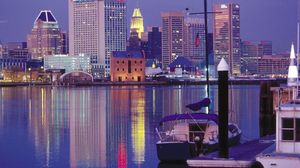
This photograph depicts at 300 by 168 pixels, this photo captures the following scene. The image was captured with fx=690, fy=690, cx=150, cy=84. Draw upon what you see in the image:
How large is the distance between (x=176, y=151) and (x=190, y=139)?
177 centimetres

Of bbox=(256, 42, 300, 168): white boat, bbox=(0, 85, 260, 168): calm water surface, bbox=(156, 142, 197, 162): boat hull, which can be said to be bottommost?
bbox=(0, 85, 260, 168): calm water surface

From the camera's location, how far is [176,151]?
27.0 m

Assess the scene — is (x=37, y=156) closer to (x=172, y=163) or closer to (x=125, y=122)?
(x=172, y=163)

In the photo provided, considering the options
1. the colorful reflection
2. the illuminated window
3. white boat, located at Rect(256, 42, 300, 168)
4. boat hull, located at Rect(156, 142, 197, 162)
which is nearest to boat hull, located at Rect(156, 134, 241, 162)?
boat hull, located at Rect(156, 142, 197, 162)

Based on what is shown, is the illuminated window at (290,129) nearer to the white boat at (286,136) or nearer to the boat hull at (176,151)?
the white boat at (286,136)

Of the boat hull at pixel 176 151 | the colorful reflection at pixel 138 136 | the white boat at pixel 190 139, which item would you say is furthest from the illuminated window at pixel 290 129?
the colorful reflection at pixel 138 136

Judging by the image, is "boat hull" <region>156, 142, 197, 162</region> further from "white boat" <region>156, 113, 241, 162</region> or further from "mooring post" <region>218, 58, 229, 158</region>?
"mooring post" <region>218, 58, 229, 158</region>

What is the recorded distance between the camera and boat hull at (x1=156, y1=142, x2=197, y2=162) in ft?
87.9

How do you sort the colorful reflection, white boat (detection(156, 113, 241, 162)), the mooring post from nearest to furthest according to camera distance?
the mooring post, white boat (detection(156, 113, 241, 162)), the colorful reflection

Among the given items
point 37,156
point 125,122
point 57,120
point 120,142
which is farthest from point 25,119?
point 37,156

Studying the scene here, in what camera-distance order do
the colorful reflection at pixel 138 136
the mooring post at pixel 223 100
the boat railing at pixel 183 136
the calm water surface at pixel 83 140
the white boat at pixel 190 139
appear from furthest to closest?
the colorful reflection at pixel 138 136
the calm water surface at pixel 83 140
the boat railing at pixel 183 136
the white boat at pixel 190 139
the mooring post at pixel 223 100

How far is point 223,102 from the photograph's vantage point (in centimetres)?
1859

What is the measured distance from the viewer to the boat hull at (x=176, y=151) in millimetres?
26781

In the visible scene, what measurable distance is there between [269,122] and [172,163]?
1244 centimetres
